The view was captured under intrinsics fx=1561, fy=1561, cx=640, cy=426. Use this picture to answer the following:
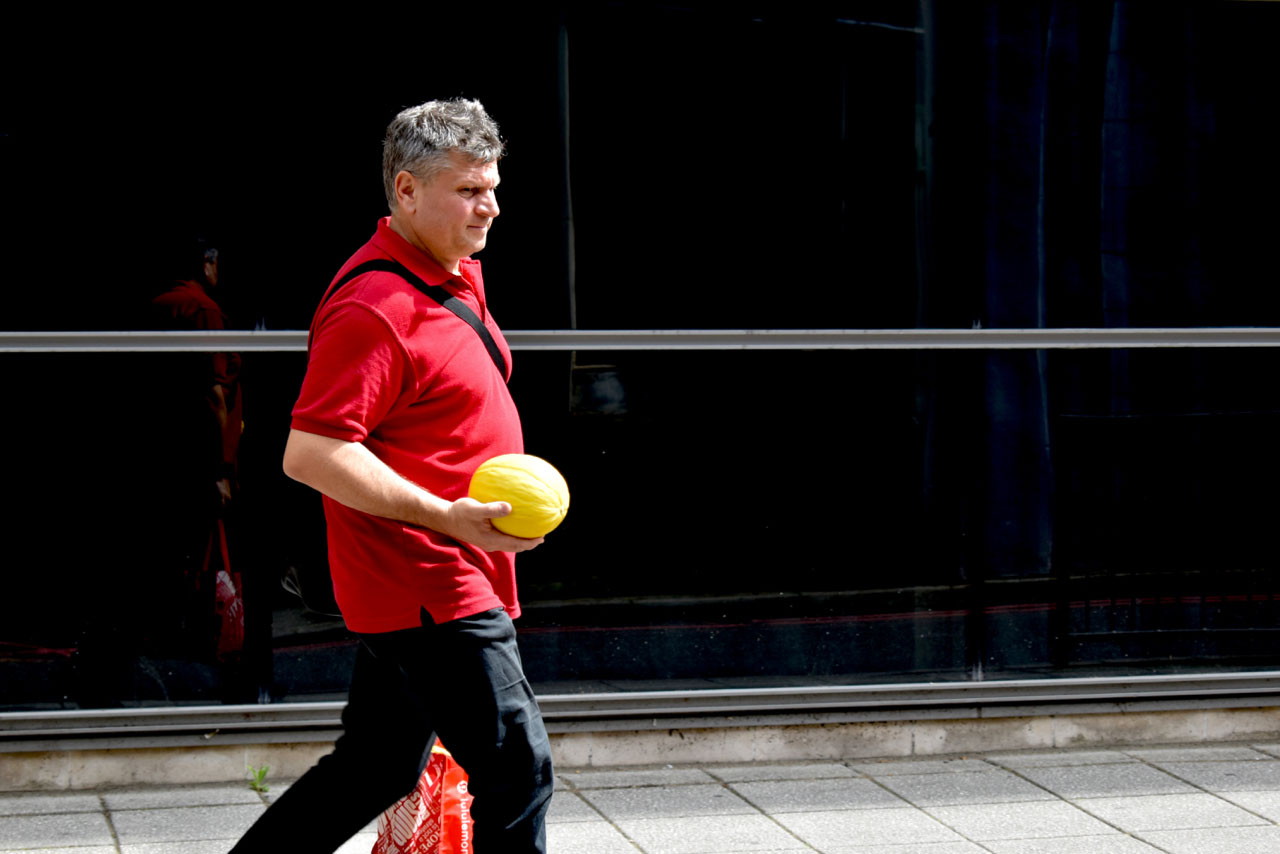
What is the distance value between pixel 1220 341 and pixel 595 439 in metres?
2.25

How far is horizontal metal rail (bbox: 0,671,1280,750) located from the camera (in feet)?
16.1

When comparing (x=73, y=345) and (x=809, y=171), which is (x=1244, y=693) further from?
(x=73, y=345)

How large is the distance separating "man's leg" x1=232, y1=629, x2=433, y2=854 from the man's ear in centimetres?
88

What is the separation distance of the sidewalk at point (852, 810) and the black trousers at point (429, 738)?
1146 mm

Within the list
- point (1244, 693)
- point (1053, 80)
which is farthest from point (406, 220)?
point (1244, 693)

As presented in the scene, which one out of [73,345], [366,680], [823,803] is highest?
[73,345]

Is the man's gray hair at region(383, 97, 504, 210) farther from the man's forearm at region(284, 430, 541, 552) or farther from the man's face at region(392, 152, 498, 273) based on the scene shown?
the man's forearm at region(284, 430, 541, 552)

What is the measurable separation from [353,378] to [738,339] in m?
2.48

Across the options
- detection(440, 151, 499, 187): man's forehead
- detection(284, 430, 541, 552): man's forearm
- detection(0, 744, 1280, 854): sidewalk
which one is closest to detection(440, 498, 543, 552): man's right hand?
detection(284, 430, 541, 552): man's forearm

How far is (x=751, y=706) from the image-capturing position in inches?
211

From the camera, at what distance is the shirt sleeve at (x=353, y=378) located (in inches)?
113

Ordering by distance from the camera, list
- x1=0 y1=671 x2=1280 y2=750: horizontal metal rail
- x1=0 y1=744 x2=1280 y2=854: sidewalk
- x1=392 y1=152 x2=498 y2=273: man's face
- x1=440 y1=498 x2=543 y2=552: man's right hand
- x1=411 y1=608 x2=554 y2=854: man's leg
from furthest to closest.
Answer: x1=0 y1=671 x2=1280 y2=750: horizontal metal rail → x1=0 y1=744 x2=1280 y2=854: sidewalk → x1=392 y1=152 x2=498 y2=273: man's face → x1=411 y1=608 x2=554 y2=854: man's leg → x1=440 y1=498 x2=543 y2=552: man's right hand

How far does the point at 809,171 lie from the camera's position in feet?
17.2

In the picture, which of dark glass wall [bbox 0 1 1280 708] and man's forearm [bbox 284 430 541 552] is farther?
dark glass wall [bbox 0 1 1280 708]
